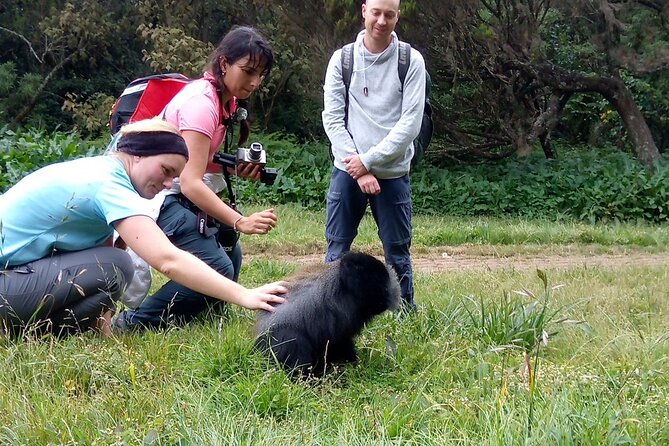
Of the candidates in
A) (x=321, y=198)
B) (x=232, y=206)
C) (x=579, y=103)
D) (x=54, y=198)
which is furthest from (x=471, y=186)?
(x=54, y=198)

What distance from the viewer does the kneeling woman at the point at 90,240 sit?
3.03 m

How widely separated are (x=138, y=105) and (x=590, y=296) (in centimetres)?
333

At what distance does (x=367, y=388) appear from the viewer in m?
3.22

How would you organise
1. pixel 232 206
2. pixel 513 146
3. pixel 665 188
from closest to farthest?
pixel 232 206 < pixel 665 188 < pixel 513 146

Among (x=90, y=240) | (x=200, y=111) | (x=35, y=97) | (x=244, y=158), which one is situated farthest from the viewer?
(x=35, y=97)

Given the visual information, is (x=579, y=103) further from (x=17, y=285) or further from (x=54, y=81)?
(x=17, y=285)

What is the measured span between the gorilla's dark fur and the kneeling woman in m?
0.21

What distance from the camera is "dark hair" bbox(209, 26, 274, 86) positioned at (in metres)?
3.85

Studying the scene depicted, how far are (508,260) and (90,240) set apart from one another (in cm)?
530

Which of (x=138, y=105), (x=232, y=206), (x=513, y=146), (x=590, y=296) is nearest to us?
(x=138, y=105)

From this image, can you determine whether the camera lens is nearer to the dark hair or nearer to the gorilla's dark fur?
the dark hair

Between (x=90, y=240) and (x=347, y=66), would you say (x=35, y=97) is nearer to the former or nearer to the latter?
(x=347, y=66)

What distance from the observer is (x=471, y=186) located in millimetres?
12719

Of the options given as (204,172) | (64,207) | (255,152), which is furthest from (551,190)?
(64,207)
